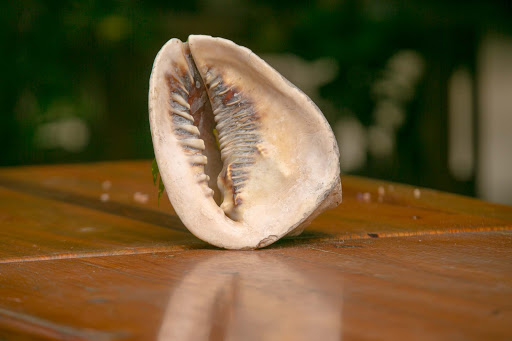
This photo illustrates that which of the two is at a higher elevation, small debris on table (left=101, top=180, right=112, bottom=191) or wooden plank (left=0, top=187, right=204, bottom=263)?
small debris on table (left=101, top=180, right=112, bottom=191)

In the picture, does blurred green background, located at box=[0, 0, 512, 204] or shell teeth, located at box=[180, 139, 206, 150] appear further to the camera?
blurred green background, located at box=[0, 0, 512, 204]

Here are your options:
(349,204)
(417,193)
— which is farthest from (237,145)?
(417,193)

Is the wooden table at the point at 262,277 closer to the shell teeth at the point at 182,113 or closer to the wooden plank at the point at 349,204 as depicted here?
the wooden plank at the point at 349,204

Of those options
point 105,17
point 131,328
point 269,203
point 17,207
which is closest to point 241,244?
point 269,203

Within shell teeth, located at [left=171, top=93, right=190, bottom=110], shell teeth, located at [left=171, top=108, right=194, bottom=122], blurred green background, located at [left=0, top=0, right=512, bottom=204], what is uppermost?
blurred green background, located at [left=0, top=0, right=512, bottom=204]

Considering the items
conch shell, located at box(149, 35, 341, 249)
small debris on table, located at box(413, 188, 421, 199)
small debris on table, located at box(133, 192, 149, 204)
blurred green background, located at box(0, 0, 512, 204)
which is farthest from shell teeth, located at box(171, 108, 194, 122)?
blurred green background, located at box(0, 0, 512, 204)

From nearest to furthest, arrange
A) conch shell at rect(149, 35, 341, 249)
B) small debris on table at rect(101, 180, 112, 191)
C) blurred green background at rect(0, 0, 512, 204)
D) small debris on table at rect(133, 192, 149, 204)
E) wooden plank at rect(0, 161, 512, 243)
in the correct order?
conch shell at rect(149, 35, 341, 249)
wooden plank at rect(0, 161, 512, 243)
small debris on table at rect(133, 192, 149, 204)
small debris on table at rect(101, 180, 112, 191)
blurred green background at rect(0, 0, 512, 204)

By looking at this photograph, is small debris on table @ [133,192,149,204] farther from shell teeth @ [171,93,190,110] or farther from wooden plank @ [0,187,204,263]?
shell teeth @ [171,93,190,110]
